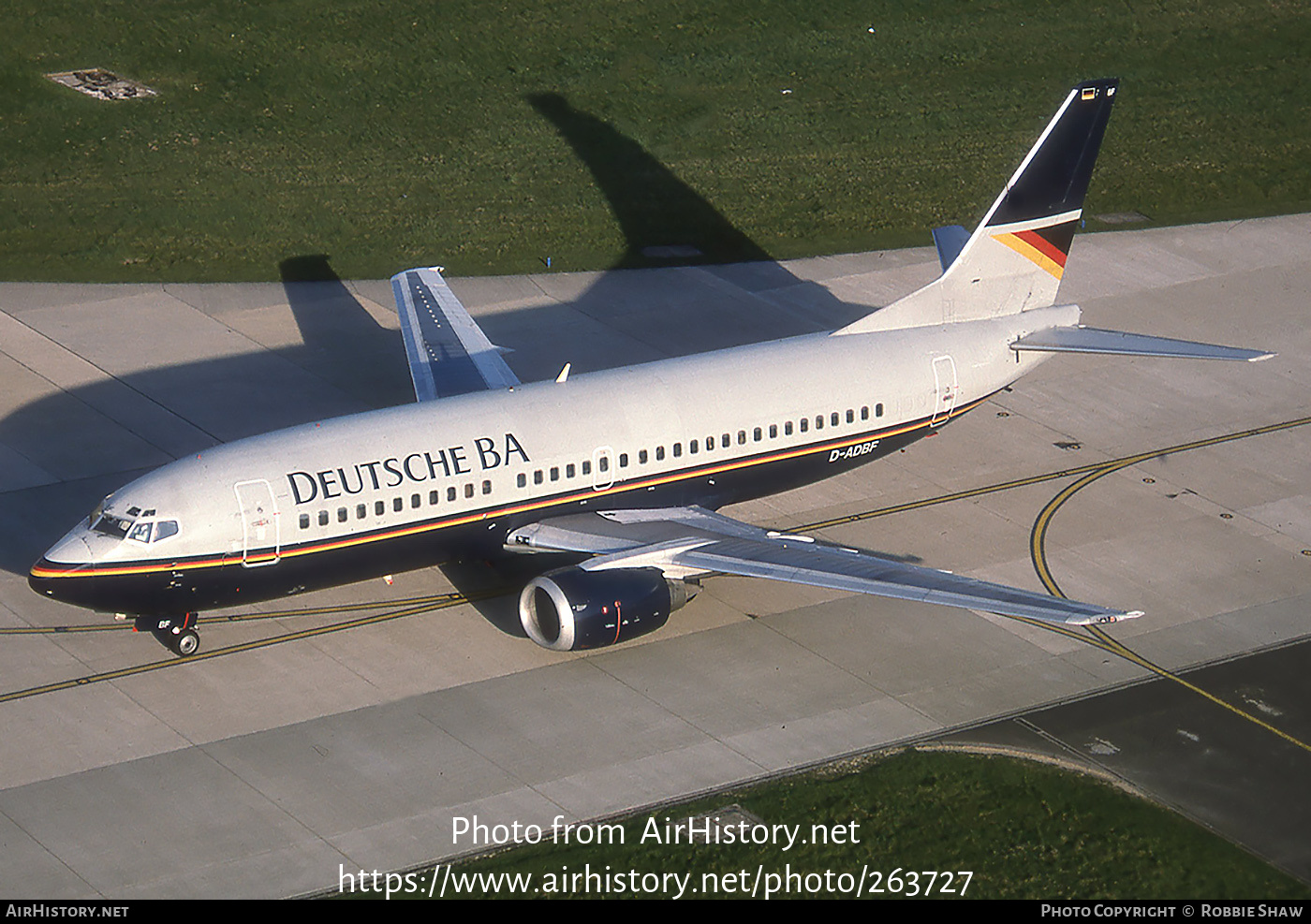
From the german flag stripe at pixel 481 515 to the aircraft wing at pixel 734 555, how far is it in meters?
0.60

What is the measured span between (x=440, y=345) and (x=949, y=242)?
48.0 ft

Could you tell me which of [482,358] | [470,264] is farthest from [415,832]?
[470,264]

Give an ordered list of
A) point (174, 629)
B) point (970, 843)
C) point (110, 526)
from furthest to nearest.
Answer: point (174, 629)
point (110, 526)
point (970, 843)

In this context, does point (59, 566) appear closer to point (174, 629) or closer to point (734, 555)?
point (174, 629)

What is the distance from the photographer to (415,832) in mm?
30625

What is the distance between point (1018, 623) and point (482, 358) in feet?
50.2

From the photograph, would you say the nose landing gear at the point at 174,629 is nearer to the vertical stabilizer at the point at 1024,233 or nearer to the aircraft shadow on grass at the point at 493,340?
the aircraft shadow on grass at the point at 493,340

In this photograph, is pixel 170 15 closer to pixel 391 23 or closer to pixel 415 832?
pixel 391 23

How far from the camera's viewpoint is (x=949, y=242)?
46406mm

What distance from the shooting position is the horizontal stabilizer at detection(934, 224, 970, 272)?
45781 mm

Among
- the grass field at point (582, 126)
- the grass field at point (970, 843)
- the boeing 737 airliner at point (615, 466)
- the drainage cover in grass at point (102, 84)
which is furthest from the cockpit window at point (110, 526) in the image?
the drainage cover in grass at point (102, 84)

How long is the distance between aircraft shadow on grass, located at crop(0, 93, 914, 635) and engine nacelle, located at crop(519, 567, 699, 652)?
2.40 m

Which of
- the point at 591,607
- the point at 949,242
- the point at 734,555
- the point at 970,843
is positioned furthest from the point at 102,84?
the point at 970,843

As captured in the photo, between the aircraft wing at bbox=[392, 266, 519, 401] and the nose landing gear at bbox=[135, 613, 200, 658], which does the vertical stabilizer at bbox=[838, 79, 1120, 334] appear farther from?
the nose landing gear at bbox=[135, 613, 200, 658]
